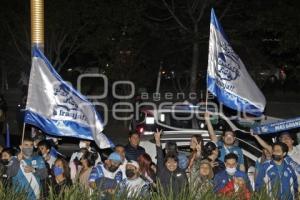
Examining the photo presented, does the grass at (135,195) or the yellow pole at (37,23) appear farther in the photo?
the yellow pole at (37,23)

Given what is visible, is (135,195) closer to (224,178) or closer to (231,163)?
(224,178)

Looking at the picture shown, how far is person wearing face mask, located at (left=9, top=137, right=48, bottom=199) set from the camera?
24.2 feet

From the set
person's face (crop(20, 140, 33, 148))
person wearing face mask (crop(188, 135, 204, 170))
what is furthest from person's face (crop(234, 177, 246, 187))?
person's face (crop(20, 140, 33, 148))

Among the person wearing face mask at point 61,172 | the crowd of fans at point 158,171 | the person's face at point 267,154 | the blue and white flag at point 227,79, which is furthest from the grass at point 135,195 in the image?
the blue and white flag at point 227,79

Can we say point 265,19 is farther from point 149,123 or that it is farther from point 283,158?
point 283,158

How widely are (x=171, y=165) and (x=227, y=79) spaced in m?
2.57

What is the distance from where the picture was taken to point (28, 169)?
24.7 ft

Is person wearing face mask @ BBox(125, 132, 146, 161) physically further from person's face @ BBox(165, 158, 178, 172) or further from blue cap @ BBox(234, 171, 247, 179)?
blue cap @ BBox(234, 171, 247, 179)

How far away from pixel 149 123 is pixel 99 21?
10.0 meters

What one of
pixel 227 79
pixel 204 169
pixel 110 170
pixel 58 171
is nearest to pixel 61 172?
pixel 58 171

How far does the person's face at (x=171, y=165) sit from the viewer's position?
24.0ft

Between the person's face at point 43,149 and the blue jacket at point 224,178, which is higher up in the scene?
the person's face at point 43,149

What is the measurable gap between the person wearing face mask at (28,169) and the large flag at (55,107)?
524mm

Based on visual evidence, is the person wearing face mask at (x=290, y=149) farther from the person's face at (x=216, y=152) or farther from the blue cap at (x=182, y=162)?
the blue cap at (x=182, y=162)
